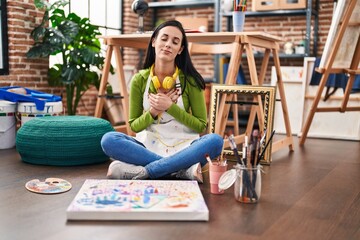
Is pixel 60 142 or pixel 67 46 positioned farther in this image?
pixel 67 46

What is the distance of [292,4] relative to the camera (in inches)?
191

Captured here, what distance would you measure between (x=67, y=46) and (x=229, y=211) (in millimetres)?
2819

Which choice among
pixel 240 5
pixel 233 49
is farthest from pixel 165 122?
pixel 240 5

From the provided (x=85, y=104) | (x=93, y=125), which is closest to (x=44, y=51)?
(x=85, y=104)

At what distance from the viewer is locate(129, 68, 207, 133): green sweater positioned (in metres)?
2.26

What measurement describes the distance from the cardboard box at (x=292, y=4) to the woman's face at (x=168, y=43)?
292 cm

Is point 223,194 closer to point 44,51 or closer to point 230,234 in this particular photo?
point 230,234

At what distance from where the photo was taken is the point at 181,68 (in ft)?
7.82

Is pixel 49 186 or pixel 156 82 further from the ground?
pixel 156 82

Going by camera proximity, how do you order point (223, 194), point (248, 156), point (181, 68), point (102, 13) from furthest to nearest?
point (102, 13) → point (181, 68) → point (223, 194) → point (248, 156)

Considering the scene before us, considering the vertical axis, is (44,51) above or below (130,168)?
above

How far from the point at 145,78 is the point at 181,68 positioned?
198 mm

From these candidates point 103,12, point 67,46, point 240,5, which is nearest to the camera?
point 240,5

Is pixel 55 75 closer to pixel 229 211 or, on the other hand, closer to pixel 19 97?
pixel 19 97
